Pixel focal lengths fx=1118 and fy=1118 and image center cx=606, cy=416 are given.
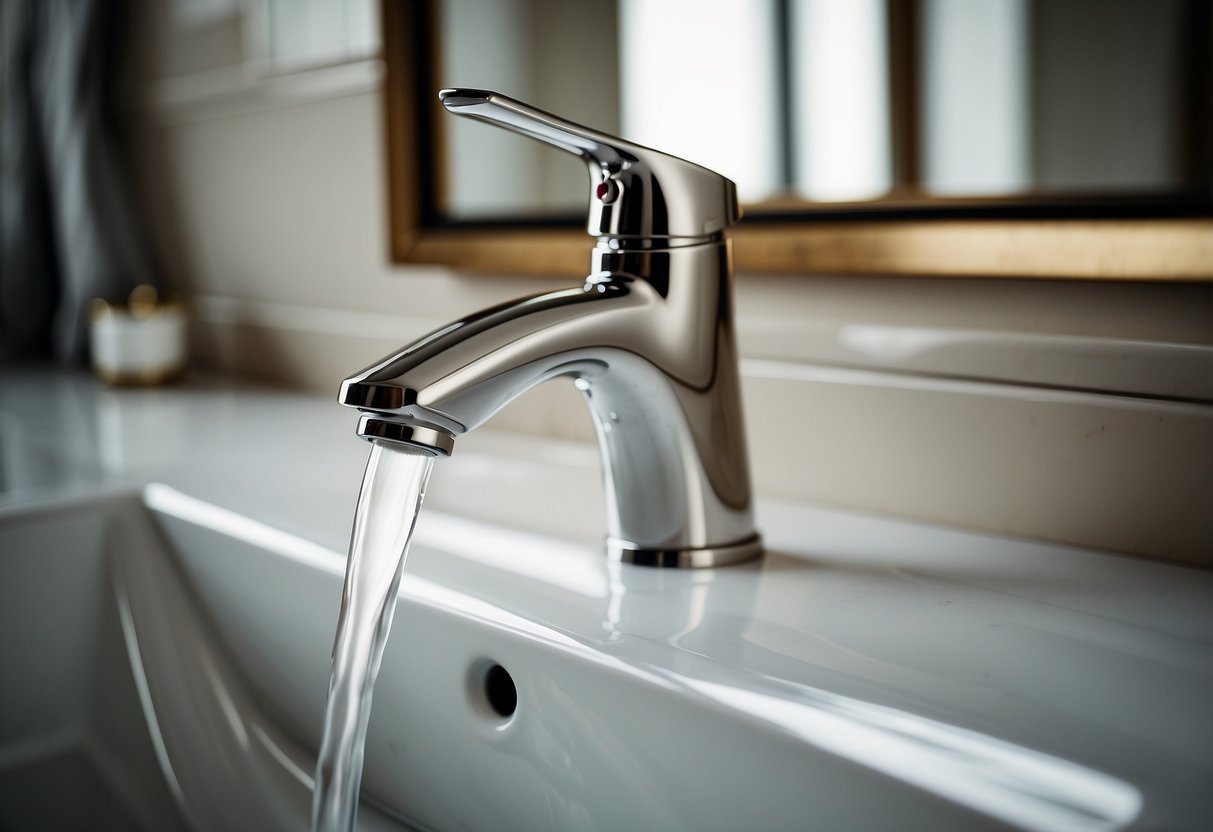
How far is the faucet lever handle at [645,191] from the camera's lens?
0.41 m

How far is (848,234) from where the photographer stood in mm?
548

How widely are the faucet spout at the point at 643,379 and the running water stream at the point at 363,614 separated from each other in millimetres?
23

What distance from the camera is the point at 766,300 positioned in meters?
0.60

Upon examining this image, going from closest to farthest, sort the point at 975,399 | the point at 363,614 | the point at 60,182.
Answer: the point at 363,614 < the point at 975,399 < the point at 60,182

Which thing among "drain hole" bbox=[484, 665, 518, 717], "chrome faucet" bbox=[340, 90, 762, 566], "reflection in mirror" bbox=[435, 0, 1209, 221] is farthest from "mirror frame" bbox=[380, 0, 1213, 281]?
"drain hole" bbox=[484, 665, 518, 717]

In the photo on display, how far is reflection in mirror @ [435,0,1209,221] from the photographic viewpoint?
465mm

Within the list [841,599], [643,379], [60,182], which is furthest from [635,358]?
[60,182]

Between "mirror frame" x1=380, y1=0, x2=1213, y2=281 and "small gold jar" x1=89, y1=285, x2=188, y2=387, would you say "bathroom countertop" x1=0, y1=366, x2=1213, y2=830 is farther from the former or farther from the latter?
"small gold jar" x1=89, y1=285, x2=188, y2=387

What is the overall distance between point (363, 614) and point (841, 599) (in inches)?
7.2

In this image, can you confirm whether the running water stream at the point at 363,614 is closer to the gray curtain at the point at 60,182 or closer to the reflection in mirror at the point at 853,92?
the reflection in mirror at the point at 853,92

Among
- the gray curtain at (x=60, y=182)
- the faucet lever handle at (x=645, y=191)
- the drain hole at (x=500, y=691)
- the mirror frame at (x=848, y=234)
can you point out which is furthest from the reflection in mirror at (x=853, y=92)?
the gray curtain at (x=60, y=182)

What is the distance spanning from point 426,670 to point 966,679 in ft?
0.65

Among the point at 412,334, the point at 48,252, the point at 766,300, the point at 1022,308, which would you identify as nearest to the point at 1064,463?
the point at 1022,308

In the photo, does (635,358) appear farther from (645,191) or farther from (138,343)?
(138,343)
